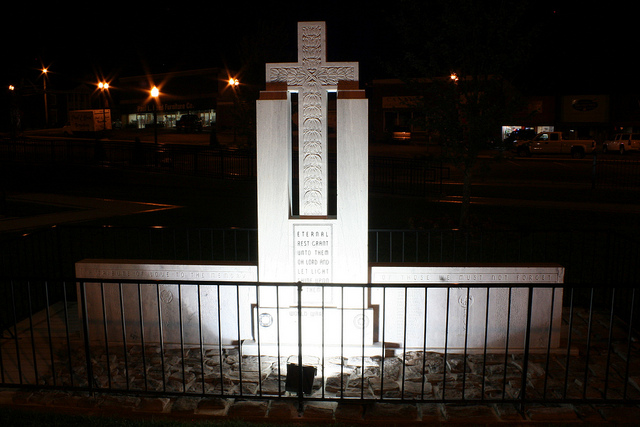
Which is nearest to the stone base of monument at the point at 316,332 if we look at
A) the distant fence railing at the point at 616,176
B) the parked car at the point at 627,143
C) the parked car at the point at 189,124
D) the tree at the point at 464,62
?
the tree at the point at 464,62

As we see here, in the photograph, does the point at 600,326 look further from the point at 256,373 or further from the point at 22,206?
the point at 22,206

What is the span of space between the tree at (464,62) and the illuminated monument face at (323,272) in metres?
5.39

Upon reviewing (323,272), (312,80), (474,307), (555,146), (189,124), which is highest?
(189,124)

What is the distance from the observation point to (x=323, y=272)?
579 cm

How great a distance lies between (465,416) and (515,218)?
10013mm

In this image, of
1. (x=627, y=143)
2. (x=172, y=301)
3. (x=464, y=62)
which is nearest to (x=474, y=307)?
(x=172, y=301)

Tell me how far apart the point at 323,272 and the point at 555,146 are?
35.2m

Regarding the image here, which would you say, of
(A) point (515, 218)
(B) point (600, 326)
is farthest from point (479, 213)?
(B) point (600, 326)

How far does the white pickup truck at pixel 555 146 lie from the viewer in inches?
1401

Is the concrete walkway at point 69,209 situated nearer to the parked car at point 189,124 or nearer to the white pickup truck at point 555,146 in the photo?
the white pickup truck at point 555,146

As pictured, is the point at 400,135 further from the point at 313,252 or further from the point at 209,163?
the point at 313,252

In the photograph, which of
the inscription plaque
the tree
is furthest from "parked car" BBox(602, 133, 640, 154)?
the inscription plaque

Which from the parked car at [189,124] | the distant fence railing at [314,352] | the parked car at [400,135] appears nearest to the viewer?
the distant fence railing at [314,352]

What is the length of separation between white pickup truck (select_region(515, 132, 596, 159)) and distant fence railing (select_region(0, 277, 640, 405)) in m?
32.0
